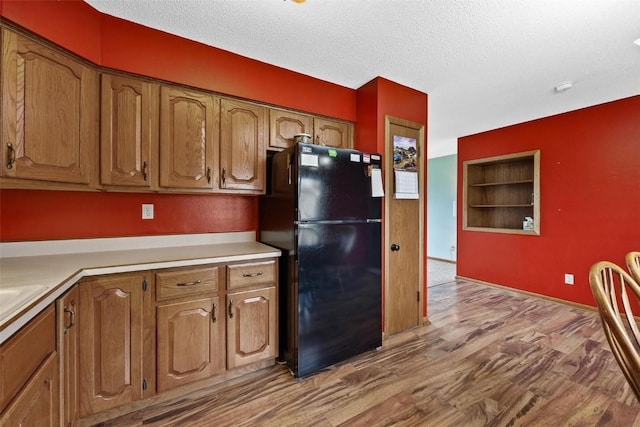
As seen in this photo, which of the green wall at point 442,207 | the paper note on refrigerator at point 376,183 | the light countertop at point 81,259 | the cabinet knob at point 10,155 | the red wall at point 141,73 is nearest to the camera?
the light countertop at point 81,259

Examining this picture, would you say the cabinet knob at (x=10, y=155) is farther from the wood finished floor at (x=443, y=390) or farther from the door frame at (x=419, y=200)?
the door frame at (x=419, y=200)

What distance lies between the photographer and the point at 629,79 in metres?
2.48

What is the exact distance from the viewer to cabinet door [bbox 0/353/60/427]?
873 millimetres

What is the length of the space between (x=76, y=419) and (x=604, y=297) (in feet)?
7.67

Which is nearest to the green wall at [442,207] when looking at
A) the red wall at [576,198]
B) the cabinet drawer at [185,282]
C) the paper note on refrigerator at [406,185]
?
the red wall at [576,198]

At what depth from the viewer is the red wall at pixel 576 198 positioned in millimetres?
2910

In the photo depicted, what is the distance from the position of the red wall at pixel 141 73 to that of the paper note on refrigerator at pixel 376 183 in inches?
29.9

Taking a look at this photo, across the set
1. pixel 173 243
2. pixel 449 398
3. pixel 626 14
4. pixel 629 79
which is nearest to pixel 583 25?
pixel 626 14

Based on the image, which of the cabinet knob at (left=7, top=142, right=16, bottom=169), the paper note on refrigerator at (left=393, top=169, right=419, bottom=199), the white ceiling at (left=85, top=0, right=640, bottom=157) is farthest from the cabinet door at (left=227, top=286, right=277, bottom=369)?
the white ceiling at (left=85, top=0, right=640, bottom=157)

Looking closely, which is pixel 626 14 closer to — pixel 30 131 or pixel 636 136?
pixel 636 136

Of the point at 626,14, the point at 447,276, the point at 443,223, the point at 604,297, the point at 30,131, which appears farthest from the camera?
the point at 443,223

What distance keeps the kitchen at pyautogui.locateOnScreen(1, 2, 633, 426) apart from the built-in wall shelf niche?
7.17 ft

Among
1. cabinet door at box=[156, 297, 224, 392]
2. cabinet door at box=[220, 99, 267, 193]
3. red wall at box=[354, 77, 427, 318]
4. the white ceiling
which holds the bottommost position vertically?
cabinet door at box=[156, 297, 224, 392]

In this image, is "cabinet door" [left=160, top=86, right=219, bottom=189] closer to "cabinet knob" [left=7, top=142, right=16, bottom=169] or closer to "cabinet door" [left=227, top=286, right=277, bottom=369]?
"cabinet knob" [left=7, top=142, right=16, bottom=169]
